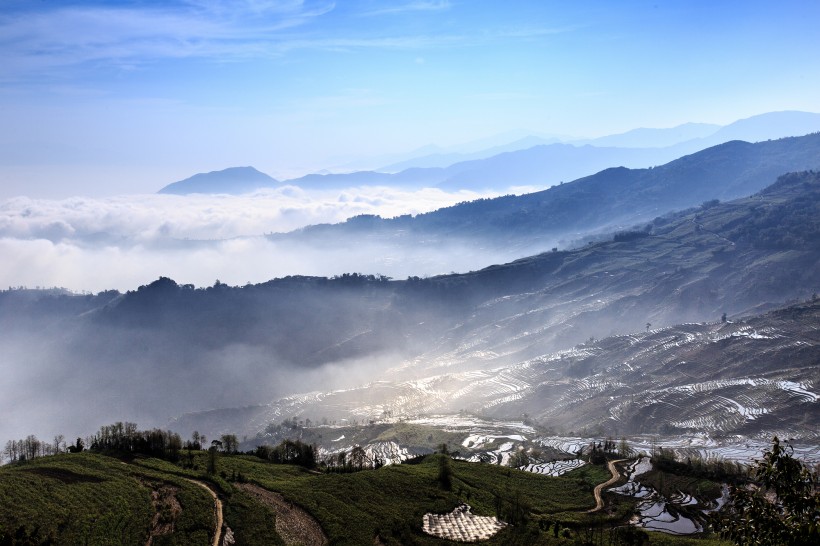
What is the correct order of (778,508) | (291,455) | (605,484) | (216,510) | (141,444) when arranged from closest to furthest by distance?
(778,508) < (216,510) < (141,444) < (605,484) < (291,455)

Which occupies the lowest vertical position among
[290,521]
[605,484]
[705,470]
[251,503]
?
[705,470]

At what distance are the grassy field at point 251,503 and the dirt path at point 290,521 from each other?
4.06 feet

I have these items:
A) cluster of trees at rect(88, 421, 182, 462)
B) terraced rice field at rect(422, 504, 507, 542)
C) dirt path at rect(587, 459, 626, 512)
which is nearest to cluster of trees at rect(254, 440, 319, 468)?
cluster of trees at rect(88, 421, 182, 462)

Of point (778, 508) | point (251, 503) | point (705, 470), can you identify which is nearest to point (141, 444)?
point (251, 503)

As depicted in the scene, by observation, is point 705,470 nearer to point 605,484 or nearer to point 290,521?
point 605,484

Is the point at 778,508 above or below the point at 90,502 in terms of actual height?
above

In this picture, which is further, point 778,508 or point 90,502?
point 90,502

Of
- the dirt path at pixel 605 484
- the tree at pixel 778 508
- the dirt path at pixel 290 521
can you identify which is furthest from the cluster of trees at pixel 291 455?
the tree at pixel 778 508

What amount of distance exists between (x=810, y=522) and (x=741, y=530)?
2.48 m

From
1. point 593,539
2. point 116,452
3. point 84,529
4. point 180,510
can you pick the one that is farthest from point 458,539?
point 116,452

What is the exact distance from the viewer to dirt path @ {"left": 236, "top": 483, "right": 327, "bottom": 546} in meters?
80.3

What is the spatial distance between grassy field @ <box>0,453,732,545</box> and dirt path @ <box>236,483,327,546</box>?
4.06ft

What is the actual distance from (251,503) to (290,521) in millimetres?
6063

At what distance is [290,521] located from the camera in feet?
277
